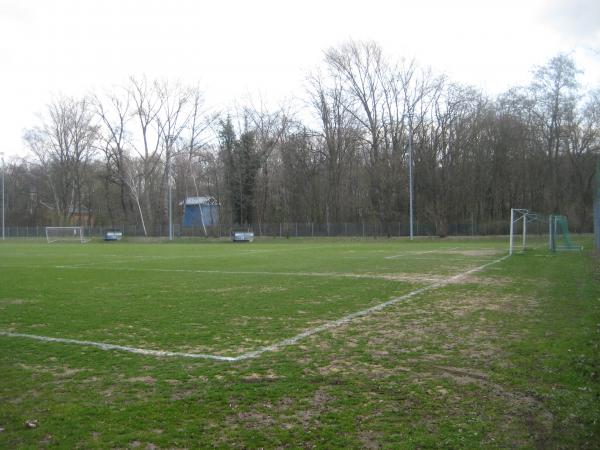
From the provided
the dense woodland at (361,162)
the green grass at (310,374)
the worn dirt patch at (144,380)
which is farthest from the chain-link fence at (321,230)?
the worn dirt patch at (144,380)

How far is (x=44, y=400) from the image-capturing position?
15.6ft

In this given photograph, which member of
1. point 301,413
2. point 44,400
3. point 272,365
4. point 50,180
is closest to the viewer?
point 301,413

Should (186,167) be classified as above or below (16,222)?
above

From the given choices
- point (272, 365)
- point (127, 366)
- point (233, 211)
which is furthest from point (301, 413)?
point (233, 211)

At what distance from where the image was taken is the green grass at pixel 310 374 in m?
3.92

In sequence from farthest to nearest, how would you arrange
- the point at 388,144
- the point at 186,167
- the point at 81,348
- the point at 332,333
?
the point at 186,167, the point at 388,144, the point at 332,333, the point at 81,348

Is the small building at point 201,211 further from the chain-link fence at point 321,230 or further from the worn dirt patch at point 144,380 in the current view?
the worn dirt patch at point 144,380

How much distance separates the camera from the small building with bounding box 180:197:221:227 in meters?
62.4

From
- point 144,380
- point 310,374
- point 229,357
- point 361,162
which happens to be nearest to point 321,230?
point 361,162

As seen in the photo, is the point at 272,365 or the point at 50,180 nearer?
the point at 272,365

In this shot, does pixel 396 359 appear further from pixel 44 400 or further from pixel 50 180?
pixel 50 180

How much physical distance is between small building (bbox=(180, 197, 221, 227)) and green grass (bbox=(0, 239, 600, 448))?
168 feet

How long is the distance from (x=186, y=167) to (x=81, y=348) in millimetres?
60001

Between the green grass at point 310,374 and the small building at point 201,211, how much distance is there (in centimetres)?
5124
